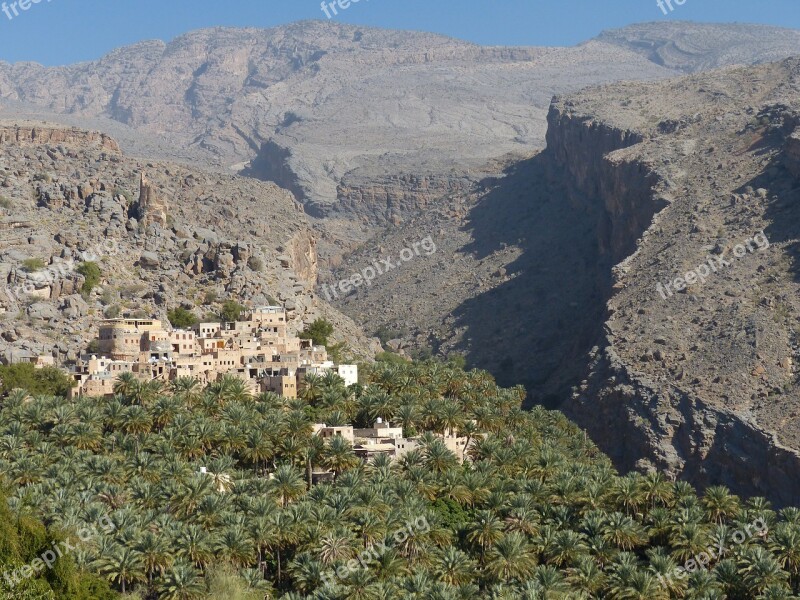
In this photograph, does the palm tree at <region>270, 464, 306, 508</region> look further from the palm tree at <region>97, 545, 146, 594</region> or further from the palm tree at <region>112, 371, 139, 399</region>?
the palm tree at <region>112, 371, 139, 399</region>

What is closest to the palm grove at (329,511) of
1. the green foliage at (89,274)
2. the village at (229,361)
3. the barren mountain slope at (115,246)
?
the village at (229,361)

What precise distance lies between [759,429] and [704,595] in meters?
51.5

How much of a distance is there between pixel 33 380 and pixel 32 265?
29846 mm

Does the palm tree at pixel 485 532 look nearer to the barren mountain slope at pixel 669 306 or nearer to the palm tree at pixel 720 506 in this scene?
the palm tree at pixel 720 506

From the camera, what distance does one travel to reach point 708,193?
161m

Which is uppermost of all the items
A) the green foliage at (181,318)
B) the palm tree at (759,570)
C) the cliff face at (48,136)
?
the cliff face at (48,136)

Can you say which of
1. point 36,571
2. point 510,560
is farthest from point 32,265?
point 510,560

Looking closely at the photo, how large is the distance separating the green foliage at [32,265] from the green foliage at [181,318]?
12494 mm

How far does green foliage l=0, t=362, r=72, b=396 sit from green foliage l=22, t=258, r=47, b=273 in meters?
25.2

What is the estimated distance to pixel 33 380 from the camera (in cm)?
9594

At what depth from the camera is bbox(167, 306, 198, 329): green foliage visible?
119750 mm

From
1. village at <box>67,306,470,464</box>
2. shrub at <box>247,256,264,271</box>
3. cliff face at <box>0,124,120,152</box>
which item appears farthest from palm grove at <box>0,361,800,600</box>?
cliff face at <box>0,124,120,152</box>

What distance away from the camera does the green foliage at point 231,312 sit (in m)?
121

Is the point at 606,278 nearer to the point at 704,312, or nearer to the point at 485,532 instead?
the point at 704,312
